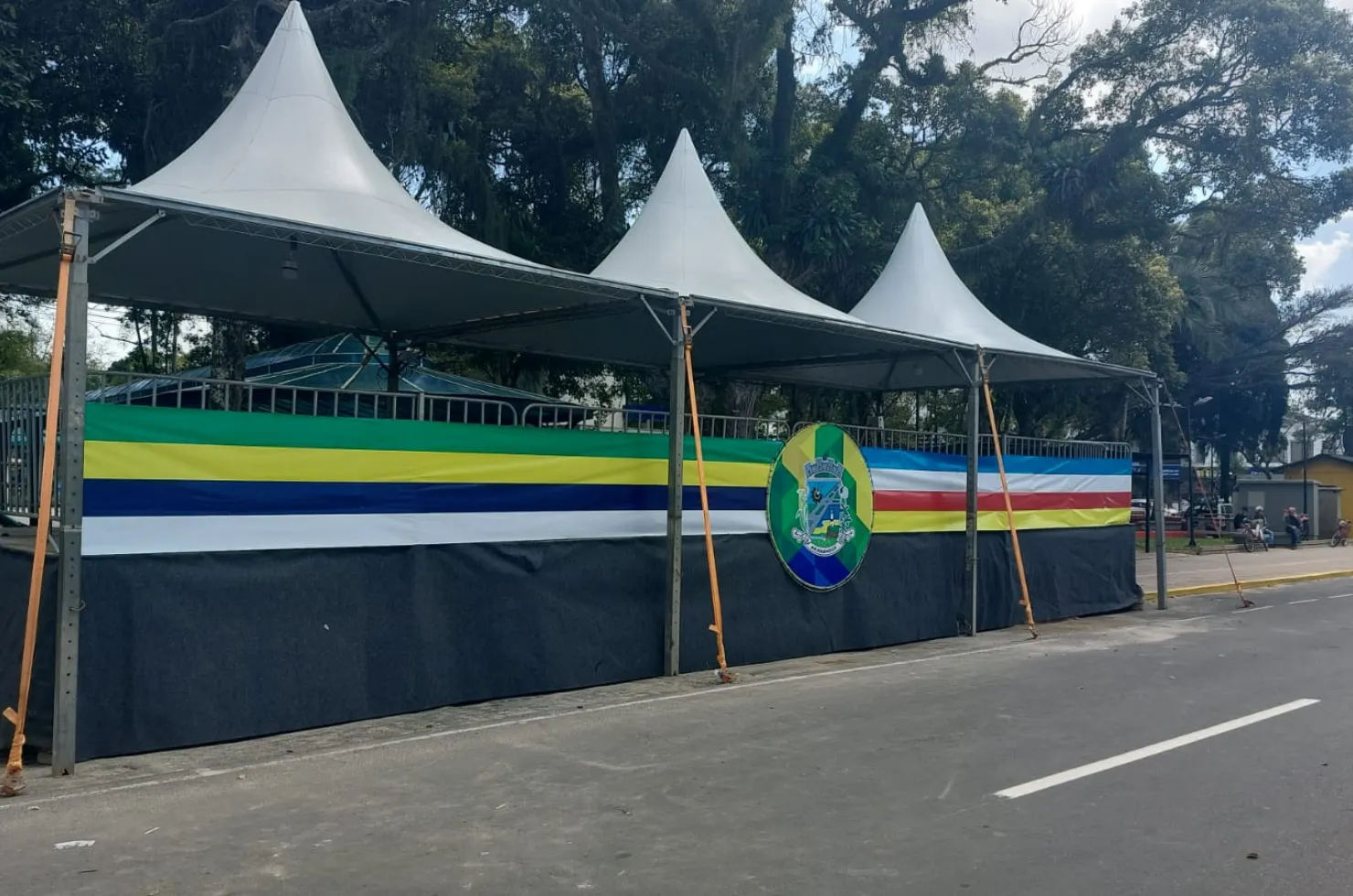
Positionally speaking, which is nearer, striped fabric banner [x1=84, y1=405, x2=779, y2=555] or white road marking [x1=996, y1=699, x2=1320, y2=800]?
white road marking [x1=996, y1=699, x2=1320, y2=800]

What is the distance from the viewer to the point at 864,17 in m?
23.8

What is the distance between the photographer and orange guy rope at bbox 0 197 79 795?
604 cm

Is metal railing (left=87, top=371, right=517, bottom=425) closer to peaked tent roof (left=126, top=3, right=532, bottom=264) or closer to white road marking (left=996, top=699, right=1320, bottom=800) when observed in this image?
peaked tent roof (left=126, top=3, right=532, bottom=264)

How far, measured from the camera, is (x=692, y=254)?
12.5m

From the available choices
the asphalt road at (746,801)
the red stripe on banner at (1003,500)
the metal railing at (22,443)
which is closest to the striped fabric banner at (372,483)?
the metal railing at (22,443)

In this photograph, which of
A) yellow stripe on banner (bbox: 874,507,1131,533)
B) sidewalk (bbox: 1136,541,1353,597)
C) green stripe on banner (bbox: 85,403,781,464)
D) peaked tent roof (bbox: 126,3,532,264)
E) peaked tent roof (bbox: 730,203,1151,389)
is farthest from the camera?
sidewalk (bbox: 1136,541,1353,597)

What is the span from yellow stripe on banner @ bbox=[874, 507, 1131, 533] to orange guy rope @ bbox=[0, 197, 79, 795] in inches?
317

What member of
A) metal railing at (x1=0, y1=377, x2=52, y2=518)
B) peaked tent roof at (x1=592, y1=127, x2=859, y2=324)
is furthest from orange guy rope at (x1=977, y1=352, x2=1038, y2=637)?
metal railing at (x1=0, y1=377, x2=52, y2=518)

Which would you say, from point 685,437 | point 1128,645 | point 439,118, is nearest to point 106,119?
point 439,118

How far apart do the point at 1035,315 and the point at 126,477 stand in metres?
22.5

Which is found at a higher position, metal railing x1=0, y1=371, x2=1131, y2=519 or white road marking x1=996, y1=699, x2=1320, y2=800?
metal railing x1=0, y1=371, x2=1131, y2=519

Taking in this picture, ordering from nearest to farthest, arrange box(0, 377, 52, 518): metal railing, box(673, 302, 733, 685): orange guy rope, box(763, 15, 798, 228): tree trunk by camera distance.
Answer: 1. box(0, 377, 52, 518): metal railing
2. box(673, 302, 733, 685): orange guy rope
3. box(763, 15, 798, 228): tree trunk

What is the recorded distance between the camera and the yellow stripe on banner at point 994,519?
1212 cm

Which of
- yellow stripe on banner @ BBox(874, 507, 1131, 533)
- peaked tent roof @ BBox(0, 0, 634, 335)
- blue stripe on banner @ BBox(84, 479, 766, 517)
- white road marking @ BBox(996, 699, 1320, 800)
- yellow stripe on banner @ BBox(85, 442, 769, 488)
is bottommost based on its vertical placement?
white road marking @ BBox(996, 699, 1320, 800)
